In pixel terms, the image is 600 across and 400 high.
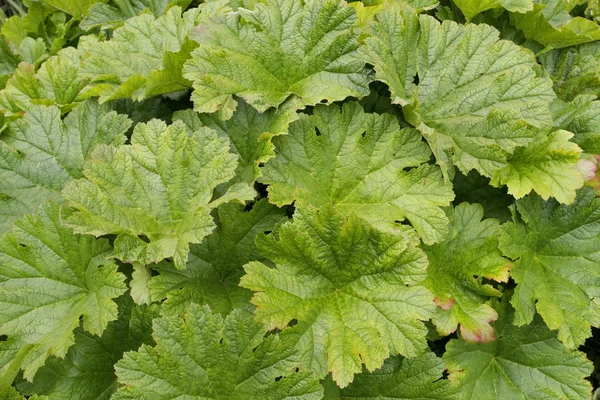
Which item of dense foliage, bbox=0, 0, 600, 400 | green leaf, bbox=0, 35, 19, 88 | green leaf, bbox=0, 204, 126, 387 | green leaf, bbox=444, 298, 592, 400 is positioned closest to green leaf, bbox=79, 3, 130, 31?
dense foliage, bbox=0, 0, 600, 400

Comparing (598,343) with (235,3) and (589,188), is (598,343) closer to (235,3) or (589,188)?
(589,188)

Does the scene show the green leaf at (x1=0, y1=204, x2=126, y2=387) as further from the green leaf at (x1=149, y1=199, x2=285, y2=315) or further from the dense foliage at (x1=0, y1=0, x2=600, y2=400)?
the green leaf at (x1=149, y1=199, x2=285, y2=315)

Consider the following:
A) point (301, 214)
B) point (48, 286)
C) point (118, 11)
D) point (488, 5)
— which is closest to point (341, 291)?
point (301, 214)

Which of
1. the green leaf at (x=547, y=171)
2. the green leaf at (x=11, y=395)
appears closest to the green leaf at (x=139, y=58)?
the green leaf at (x=11, y=395)

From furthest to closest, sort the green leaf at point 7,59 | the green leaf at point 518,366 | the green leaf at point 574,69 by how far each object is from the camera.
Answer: the green leaf at point 7,59 < the green leaf at point 574,69 < the green leaf at point 518,366

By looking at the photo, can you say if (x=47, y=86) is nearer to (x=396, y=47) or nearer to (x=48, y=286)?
(x=48, y=286)

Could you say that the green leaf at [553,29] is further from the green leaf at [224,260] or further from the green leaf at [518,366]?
the green leaf at [224,260]
